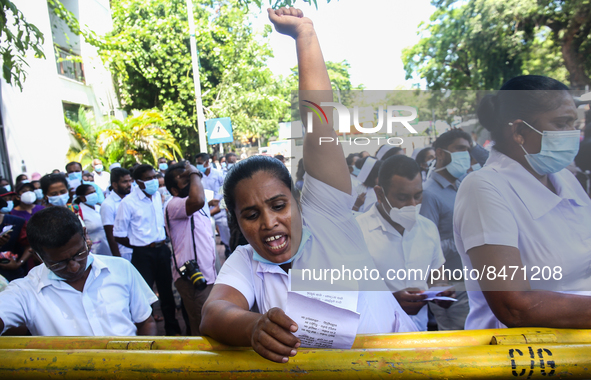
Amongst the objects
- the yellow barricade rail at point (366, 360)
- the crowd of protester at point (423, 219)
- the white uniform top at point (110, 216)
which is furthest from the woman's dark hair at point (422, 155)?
the white uniform top at point (110, 216)

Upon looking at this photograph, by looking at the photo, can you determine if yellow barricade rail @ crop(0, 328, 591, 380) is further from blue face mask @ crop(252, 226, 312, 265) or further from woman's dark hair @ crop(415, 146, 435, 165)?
woman's dark hair @ crop(415, 146, 435, 165)

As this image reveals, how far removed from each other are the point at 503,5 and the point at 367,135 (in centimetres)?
991

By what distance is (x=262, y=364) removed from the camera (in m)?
1.00

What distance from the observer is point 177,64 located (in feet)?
47.7

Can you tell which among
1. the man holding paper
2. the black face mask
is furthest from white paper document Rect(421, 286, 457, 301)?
the black face mask

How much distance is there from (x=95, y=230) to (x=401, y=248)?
4083 millimetres

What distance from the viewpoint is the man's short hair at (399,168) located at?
1239 mm

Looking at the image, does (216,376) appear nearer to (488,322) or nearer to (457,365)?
(457,365)

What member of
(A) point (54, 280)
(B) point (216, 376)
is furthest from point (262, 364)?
(A) point (54, 280)

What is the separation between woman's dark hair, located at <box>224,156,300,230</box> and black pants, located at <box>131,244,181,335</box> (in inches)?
123

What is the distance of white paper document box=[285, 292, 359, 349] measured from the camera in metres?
0.88

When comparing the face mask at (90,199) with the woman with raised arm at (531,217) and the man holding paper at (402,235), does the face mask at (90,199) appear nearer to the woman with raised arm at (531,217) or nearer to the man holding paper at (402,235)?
the man holding paper at (402,235)

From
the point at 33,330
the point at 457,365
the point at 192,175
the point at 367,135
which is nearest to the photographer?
the point at 457,365

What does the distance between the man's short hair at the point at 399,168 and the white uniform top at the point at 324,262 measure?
22 cm
